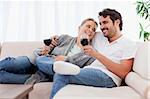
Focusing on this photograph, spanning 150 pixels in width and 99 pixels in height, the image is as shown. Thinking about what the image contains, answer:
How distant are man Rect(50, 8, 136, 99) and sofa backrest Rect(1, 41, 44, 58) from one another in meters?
0.72

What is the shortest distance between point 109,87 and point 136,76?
221 mm

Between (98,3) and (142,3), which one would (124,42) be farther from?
(98,3)

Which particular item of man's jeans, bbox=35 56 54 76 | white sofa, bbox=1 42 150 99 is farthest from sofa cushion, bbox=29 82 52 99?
man's jeans, bbox=35 56 54 76

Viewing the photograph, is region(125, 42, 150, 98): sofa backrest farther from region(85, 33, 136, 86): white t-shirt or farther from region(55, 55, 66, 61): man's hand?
region(55, 55, 66, 61): man's hand

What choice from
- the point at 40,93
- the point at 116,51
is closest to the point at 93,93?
the point at 116,51

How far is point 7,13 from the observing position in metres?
3.68

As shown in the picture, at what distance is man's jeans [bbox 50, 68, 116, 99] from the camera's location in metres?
2.04

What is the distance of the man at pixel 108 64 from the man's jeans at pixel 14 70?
482 millimetres

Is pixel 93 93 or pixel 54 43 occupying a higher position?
pixel 54 43

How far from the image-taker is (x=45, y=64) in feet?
7.75

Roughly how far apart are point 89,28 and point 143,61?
766 mm

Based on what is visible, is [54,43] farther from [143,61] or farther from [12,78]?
[143,61]

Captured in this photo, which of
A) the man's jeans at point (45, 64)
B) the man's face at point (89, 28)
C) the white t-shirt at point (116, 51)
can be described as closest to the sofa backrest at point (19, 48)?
the man's jeans at point (45, 64)

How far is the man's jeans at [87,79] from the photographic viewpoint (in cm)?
204
